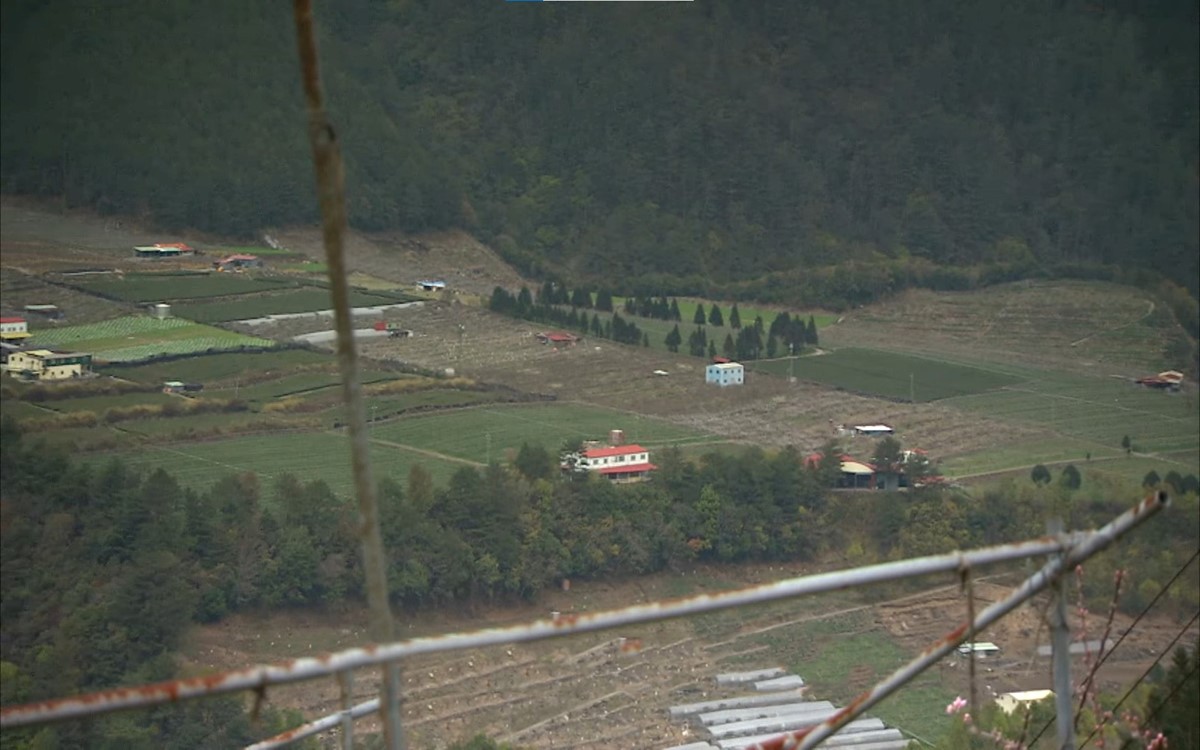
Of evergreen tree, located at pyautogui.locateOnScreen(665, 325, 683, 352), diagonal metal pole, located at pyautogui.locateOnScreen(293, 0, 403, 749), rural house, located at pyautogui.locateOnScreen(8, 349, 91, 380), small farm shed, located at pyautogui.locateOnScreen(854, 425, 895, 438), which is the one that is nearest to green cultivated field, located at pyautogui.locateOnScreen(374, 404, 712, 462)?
small farm shed, located at pyautogui.locateOnScreen(854, 425, 895, 438)

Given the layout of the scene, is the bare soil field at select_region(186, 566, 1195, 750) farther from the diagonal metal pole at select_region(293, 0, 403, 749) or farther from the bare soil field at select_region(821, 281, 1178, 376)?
the bare soil field at select_region(821, 281, 1178, 376)

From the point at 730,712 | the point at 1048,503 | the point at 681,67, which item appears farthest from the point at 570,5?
the point at 730,712

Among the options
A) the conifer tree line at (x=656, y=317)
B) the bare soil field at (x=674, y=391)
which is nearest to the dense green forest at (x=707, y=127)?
the conifer tree line at (x=656, y=317)

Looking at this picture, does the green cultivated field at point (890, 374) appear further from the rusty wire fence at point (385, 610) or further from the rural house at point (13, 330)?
the rusty wire fence at point (385, 610)

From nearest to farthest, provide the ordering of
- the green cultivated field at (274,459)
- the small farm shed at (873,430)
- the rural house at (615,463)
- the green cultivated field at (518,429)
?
the green cultivated field at (274,459) → the rural house at (615,463) → the green cultivated field at (518,429) → the small farm shed at (873,430)

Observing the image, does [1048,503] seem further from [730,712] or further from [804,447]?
[730,712]
